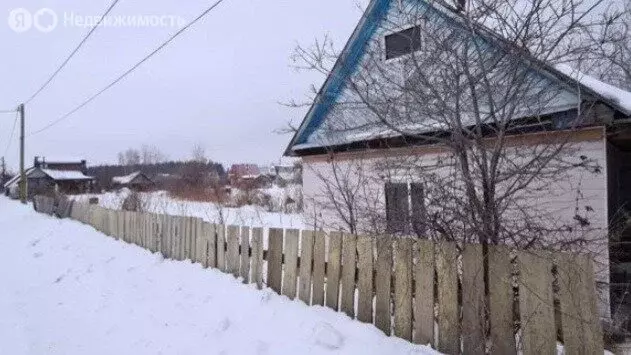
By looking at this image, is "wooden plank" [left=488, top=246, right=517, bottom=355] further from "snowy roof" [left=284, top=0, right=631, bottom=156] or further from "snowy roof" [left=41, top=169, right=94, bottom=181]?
"snowy roof" [left=41, top=169, right=94, bottom=181]

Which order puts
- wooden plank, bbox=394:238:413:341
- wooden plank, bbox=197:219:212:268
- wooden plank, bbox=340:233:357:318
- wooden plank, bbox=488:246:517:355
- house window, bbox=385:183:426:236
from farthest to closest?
1. wooden plank, bbox=197:219:212:268
2. wooden plank, bbox=340:233:357:318
3. house window, bbox=385:183:426:236
4. wooden plank, bbox=394:238:413:341
5. wooden plank, bbox=488:246:517:355

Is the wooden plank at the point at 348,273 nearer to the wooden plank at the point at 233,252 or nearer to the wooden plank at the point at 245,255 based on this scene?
the wooden plank at the point at 245,255

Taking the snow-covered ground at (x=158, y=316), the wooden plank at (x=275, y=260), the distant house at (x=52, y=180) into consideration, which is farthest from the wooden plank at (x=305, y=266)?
the distant house at (x=52, y=180)

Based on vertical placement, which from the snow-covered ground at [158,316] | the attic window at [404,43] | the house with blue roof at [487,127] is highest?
the attic window at [404,43]

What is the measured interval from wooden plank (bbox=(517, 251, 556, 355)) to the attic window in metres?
2.23

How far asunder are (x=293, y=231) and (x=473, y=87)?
8.19 ft

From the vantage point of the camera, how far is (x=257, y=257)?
204 inches

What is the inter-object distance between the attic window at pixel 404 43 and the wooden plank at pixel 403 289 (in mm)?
1942

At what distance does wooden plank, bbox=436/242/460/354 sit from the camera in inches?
129

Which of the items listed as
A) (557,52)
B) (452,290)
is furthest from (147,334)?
(557,52)

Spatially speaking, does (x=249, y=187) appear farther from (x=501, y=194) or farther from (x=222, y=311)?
(x=501, y=194)

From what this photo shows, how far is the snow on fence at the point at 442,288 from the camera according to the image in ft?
9.20

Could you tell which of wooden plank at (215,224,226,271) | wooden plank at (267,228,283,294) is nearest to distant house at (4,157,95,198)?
wooden plank at (215,224,226,271)

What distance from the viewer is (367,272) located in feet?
12.7
